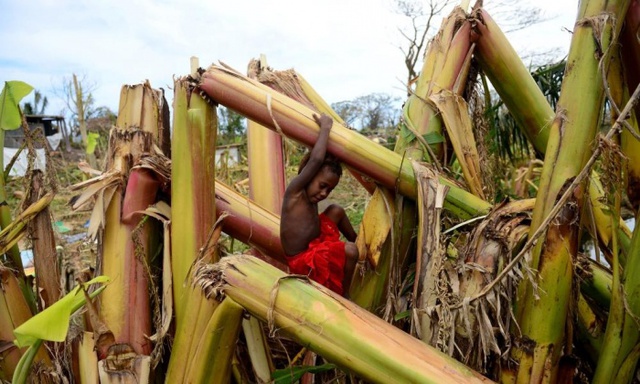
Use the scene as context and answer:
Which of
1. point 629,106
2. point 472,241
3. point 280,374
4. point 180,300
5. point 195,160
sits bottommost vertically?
point 280,374

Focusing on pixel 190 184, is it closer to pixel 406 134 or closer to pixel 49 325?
pixel 49 325

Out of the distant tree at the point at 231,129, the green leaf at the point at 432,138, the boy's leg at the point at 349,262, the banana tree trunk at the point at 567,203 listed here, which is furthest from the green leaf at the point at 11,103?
the distant tree at the point at 231,129

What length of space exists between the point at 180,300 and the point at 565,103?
1.00 metres

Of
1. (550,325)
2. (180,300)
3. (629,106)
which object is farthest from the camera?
(180,300)

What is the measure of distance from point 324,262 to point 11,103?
3.48 feet

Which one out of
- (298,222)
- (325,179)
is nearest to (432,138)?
(325,179)

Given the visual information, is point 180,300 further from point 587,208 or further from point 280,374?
point 587,208

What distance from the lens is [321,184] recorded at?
136 cm

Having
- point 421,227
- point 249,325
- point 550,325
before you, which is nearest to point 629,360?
point 550,325

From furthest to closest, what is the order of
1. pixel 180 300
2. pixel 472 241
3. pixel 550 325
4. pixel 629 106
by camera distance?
pixel 180 300
pixel 472 241
pixel 550 325
pixel 629 106

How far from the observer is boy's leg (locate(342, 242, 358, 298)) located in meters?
1.37

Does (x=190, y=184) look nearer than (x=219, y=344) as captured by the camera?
No

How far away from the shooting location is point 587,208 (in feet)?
4.13

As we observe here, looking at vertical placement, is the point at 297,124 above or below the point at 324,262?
above
